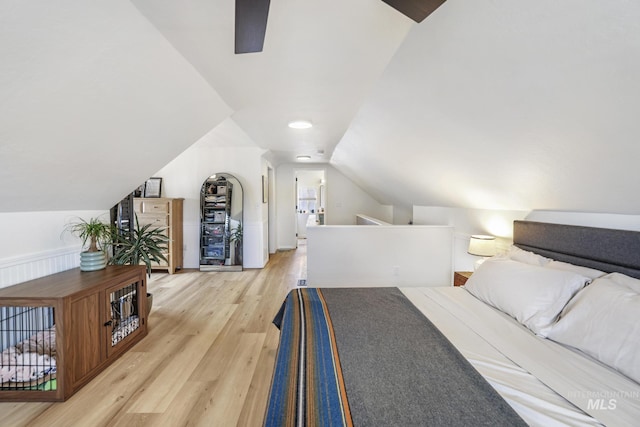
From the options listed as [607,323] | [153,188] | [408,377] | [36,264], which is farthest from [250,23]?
[153,188]

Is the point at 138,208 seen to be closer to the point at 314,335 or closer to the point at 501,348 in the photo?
the point at 314,335

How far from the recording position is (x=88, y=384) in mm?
1901

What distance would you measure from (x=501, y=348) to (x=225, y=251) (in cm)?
445

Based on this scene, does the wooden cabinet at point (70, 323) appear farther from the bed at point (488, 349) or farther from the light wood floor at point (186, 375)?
the bed at point (488, 349)

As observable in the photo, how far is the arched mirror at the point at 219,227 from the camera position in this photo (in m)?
4.91

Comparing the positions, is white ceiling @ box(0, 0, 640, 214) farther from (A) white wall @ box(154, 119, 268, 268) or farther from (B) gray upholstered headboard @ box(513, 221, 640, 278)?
(A) white wall @ box(154, 119, 268, 268)

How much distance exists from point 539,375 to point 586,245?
113cm

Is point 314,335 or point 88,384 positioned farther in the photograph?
point 88,384

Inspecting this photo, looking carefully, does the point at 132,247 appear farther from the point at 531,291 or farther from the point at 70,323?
the point at 531,291

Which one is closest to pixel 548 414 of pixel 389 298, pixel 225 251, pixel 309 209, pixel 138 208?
pixel 389 298

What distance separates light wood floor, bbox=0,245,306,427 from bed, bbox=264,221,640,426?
0.67 metres

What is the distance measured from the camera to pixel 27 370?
69.9 inches

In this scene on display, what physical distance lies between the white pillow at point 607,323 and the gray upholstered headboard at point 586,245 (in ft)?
0.55

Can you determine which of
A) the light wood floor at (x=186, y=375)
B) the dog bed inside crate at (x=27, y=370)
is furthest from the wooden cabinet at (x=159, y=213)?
the dog bed inside crate at (x=27, y=370)
